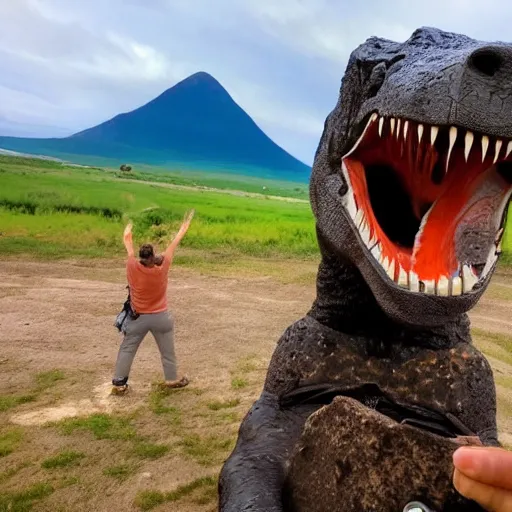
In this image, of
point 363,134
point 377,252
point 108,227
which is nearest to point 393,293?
point 377,252

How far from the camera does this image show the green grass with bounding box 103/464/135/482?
379 cm

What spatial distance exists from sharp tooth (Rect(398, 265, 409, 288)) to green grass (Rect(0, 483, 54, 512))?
2.79m

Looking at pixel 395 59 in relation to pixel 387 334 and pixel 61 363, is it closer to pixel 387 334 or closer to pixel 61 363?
pixel 387 334

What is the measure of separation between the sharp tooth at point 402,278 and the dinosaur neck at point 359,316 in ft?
1.46

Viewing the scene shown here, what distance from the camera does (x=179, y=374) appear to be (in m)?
5.94

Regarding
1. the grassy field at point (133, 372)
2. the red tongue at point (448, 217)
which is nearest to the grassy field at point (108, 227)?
the grassy field at point (133, 372)

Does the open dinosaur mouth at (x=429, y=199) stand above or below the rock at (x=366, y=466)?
above

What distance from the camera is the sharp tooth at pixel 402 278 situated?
166 centimetres

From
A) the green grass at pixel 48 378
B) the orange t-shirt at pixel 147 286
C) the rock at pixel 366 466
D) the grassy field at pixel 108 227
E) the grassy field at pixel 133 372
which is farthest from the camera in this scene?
the grassy field at pixel 108 227

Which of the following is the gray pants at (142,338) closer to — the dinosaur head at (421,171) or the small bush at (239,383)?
the small bush at (239,383)

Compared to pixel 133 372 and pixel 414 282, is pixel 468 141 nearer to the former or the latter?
pixel 414 282

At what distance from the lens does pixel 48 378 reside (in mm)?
5641

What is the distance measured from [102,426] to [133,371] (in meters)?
1.44

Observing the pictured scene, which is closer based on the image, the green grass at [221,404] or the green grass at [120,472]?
the green grass at [120,472]
